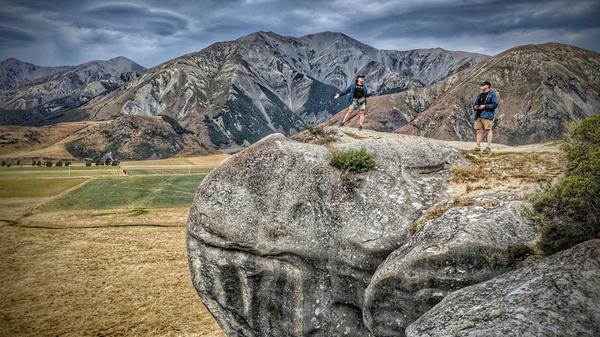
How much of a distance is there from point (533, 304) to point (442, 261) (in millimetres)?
3313

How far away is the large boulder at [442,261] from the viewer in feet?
36.8

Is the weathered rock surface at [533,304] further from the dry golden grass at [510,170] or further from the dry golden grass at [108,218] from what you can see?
the dry golden grass at [108,218]

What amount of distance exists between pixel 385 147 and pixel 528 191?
6.32m

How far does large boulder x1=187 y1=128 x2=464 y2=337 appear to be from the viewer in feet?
50.0

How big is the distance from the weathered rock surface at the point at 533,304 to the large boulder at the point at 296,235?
501 cm

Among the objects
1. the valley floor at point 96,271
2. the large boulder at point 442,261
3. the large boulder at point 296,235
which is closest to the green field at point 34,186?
the valley floor at point 96,271

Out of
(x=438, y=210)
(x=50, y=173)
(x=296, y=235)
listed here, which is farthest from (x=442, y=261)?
(x=50, y=173)

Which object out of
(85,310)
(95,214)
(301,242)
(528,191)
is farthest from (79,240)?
(528,191)

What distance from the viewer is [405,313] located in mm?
12195

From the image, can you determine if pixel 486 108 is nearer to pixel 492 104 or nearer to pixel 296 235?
pixel 492 104

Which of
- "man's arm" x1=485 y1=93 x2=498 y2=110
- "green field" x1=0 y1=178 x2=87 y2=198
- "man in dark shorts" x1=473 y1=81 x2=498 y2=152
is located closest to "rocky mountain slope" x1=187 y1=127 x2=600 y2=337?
"man in dark shorts" x1=473 y1=81 x2=498 y2=152

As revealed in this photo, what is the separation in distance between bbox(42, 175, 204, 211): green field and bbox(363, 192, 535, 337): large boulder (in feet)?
181

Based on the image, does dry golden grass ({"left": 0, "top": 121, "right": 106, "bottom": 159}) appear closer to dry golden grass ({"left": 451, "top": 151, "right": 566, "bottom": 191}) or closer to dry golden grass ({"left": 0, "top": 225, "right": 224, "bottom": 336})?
dry golden grass ({"left": 0, "top": 225, "right": 224, "bottom": 336})

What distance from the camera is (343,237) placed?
15297 millimetres
